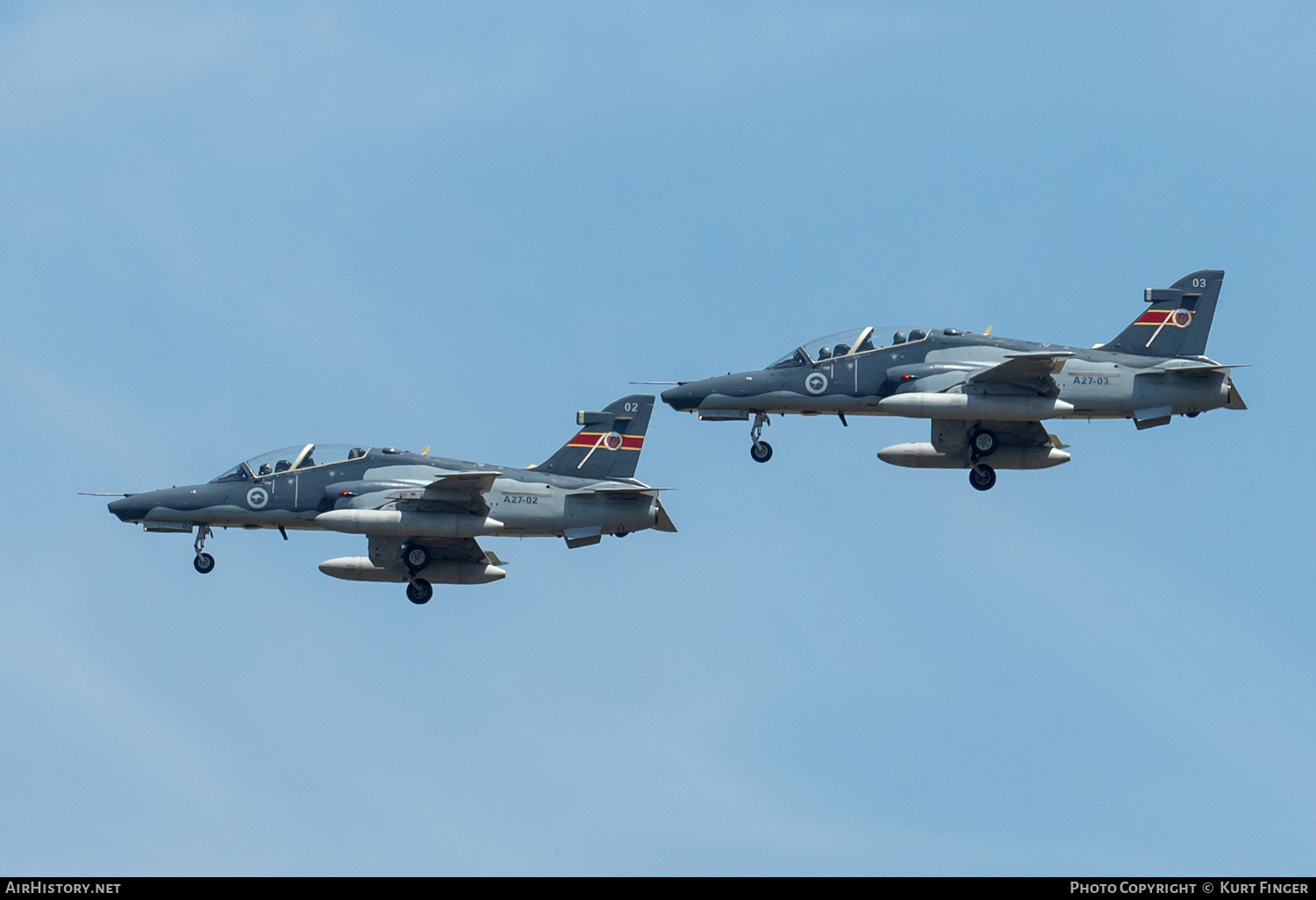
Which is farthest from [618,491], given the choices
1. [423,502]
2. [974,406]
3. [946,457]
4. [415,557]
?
[974,406]

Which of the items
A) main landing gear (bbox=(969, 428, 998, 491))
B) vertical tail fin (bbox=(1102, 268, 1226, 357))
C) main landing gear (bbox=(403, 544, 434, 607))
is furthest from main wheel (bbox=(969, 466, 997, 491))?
main landing gear (bbox=(403, 544, 434, 607))

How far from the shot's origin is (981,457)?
177 feet

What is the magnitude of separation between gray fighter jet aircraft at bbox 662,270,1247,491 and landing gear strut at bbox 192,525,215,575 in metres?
11.5

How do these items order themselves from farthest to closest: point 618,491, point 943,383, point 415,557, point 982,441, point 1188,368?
point 982,441
point 415,557
point 943,383
point 618,491
point 1188,368

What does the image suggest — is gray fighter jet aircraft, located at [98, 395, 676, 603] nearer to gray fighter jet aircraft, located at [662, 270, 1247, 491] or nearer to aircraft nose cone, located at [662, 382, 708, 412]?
aircraft nose cone, located at [662, 382, 708, 412]

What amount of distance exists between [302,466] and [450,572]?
4.31 m

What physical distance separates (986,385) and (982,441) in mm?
1979

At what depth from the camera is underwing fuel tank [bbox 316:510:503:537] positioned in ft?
170

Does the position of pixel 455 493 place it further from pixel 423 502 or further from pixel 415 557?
pixel 415 557

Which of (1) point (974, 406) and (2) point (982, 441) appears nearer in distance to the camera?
(1) point (974, 406)

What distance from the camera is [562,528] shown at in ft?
173

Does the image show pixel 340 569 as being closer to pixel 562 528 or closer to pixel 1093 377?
pixel 562 528

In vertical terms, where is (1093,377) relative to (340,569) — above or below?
above
